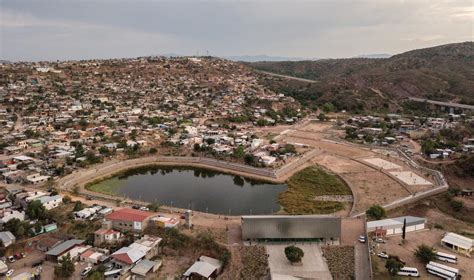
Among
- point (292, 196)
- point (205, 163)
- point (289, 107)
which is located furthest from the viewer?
point (289, 107)

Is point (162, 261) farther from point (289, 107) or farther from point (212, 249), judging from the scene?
point (289, 107)

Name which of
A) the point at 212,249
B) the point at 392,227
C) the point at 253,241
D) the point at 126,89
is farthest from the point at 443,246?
the point at 126,89

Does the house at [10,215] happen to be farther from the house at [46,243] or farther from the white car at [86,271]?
the white car at [86,271]

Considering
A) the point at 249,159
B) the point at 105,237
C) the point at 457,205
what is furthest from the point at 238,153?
the point at 457,205

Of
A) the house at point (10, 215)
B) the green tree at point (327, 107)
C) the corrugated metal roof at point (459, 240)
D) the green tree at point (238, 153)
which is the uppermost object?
the green tree at point (327, 107)

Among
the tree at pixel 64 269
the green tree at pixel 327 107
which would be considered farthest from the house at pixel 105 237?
the green tree at pixel 327 107

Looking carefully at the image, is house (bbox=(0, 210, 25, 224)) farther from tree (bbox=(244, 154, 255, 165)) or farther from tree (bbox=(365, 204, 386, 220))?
tree (bbox=(365, 204, 386, 220))
